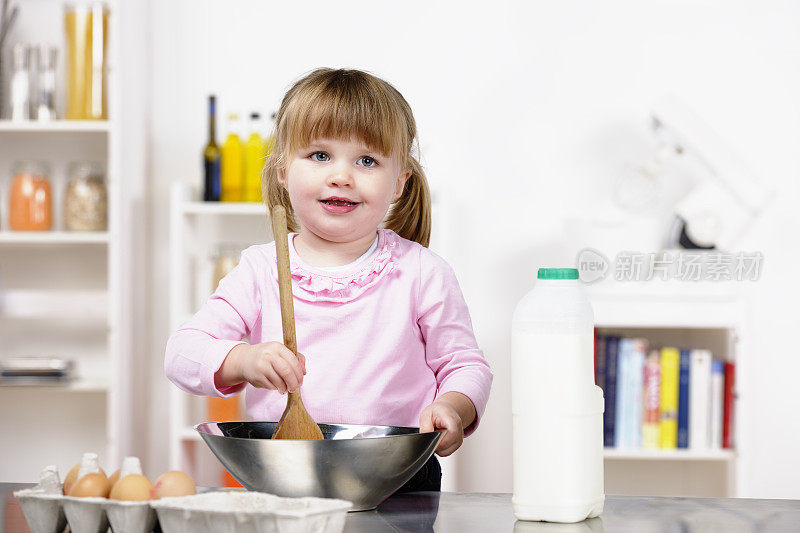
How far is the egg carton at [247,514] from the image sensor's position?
0.72 metres

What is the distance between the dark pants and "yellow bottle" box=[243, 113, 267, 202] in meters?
1.77

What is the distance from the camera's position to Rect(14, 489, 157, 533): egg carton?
2.56 ft

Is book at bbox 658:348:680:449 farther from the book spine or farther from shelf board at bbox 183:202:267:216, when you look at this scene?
shelf board at bbox 183:202:267:216

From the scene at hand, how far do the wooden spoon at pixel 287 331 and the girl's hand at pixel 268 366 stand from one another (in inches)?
0.5

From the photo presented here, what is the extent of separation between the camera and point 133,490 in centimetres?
79

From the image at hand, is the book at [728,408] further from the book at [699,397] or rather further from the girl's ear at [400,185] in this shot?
the girl's ear at [400,185]

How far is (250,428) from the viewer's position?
1.01 m

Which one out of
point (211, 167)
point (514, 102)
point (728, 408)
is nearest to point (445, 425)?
point (728, 408)

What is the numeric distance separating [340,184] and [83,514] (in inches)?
19.0

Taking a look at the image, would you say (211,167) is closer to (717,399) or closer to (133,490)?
(717,399)

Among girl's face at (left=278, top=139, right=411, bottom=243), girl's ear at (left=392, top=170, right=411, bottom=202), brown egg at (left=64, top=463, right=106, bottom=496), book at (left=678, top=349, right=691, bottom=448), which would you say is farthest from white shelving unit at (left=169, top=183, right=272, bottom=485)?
brown egg at (left=64, top=463, right=106, bottom=496)

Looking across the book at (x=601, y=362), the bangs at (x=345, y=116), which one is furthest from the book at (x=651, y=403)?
the bangs at (x=345, y=116)

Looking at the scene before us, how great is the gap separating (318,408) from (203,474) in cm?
199

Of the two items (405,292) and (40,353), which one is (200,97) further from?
(405,292)
